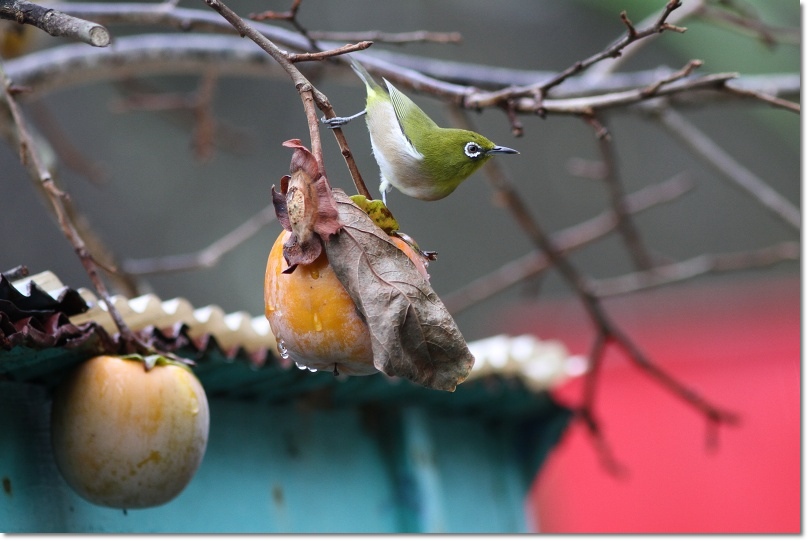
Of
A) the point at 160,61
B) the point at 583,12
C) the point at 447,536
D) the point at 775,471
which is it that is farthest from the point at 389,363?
the point at 583,12

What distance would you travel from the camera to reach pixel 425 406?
190cm

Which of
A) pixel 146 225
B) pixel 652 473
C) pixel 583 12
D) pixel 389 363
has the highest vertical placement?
pixel 389 363

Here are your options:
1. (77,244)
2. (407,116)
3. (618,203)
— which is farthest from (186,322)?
(618,203)

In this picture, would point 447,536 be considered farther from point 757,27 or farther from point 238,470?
point 757,27

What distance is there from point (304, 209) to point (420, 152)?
28cm

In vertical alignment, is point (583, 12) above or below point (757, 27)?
below

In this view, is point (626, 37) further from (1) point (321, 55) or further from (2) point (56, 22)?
(2) point (56, 22)

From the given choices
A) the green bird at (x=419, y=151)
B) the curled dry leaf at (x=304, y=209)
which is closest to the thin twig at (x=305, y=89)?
the curled dry leaf at (x=304, y=209)

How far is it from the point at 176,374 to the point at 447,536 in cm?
81

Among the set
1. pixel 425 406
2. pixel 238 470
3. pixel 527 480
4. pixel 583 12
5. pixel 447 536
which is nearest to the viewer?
pixel 238 470

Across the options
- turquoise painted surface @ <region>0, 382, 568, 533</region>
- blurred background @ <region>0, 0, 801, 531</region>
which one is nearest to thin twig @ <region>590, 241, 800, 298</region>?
turquoise painted surface @ <region>0, 382, 568, 533</region>

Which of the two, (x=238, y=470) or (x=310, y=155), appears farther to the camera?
(x=238, y=470)

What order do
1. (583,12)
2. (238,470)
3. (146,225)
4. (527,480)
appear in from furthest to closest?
(583,12) → (146,225) → (527,480) → (238,470)

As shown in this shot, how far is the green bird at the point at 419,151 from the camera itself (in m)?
1.02
